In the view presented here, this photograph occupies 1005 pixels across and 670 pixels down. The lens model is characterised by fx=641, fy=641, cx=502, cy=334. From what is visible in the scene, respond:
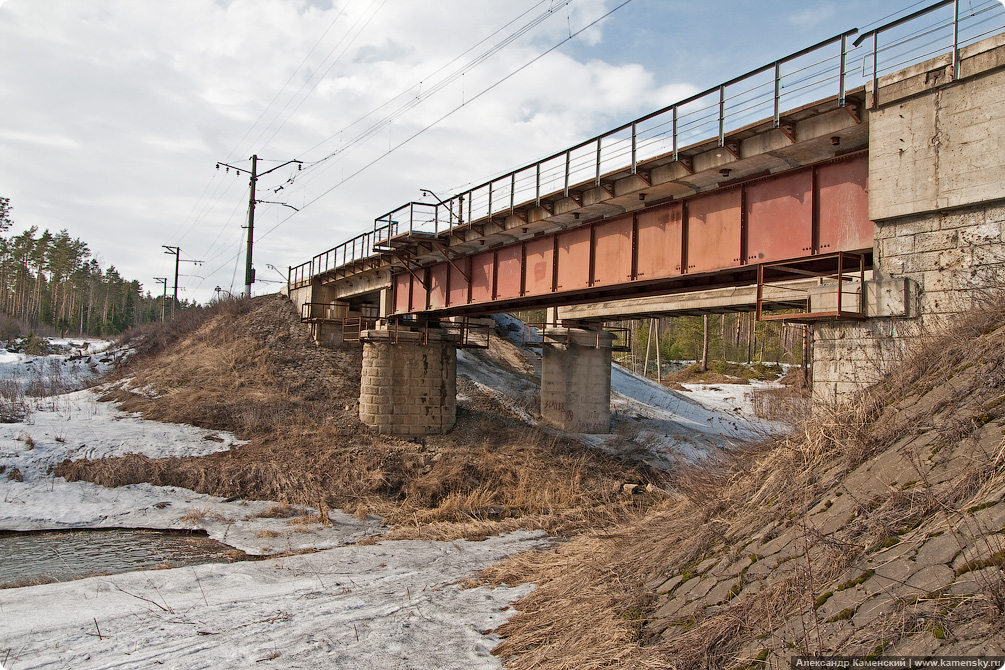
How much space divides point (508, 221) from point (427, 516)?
353 inches

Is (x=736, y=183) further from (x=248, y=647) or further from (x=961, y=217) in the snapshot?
(x=248, y=647)

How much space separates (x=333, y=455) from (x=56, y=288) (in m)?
78.7

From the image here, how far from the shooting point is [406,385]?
26.8 metres

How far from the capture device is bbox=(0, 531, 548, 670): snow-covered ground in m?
7.59

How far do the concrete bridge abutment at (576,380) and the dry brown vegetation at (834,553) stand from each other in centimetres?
2103

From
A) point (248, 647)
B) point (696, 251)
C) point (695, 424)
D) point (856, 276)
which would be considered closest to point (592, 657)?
point (248, 647)

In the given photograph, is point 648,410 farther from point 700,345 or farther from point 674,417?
point 700,345

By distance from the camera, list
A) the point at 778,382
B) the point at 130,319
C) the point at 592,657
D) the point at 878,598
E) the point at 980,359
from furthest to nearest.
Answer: the point at 130,319, the point at 778,382, the point at 980,359, the point at 592,657, the point at 878,598

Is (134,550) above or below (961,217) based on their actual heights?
below

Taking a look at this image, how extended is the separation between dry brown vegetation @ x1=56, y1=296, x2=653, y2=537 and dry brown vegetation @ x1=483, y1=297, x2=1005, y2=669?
6668 millimetres

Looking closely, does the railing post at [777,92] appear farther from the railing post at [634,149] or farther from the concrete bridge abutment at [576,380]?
the concrete bridge abutment at [576,380]

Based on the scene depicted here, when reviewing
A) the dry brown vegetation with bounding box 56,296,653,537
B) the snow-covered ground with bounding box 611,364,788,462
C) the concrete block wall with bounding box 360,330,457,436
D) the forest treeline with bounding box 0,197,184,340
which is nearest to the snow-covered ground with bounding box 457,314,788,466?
the snow-covered ground with bounding box 611,364,788,462

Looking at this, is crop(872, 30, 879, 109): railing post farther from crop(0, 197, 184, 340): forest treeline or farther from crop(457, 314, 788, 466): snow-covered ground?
crop(0, 197, 184, 340): forest treeline

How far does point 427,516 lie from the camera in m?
18.3
